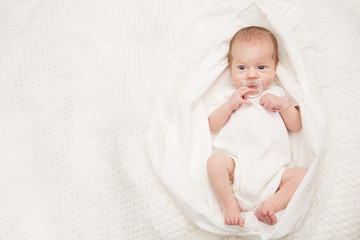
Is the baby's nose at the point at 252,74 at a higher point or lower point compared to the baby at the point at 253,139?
higher

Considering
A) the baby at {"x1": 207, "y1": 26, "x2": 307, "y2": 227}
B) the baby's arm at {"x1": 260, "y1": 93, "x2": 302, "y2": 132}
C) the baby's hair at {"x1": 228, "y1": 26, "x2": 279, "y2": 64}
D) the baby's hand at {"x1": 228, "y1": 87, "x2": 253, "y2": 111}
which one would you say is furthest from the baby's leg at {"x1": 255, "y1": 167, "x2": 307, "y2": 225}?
the baby's hair at {"x1": 228, "y1": 26, "x2": 279, "y2": 64}

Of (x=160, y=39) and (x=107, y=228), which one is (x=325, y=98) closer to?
(x=160, y=39)

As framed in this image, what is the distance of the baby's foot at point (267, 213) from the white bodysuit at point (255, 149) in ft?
0.15

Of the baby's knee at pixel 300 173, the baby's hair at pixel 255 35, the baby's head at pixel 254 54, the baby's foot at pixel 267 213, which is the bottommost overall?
→ the baby's foot at pixel 267 213

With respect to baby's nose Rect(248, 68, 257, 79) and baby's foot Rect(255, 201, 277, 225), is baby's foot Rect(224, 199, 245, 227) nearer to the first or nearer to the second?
baby's foot Rect(255, 201, 277, 225)

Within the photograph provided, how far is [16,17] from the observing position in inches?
69.2

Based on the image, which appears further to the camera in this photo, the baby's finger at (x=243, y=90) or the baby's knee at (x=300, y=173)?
the baby's finger at (x=243, y=90)

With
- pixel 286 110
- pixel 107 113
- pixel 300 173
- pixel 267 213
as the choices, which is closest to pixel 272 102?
pixel 286 110

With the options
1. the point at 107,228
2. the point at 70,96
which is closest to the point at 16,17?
the point at 70,96

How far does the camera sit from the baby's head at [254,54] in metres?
1.44

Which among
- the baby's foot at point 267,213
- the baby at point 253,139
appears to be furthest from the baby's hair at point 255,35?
the baby's foot at point 267,213

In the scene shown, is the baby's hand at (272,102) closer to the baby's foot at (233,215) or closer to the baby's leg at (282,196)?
the baby's leg at (282,196)

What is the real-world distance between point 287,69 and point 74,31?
88cm

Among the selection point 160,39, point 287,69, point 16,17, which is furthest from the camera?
point 16,17
